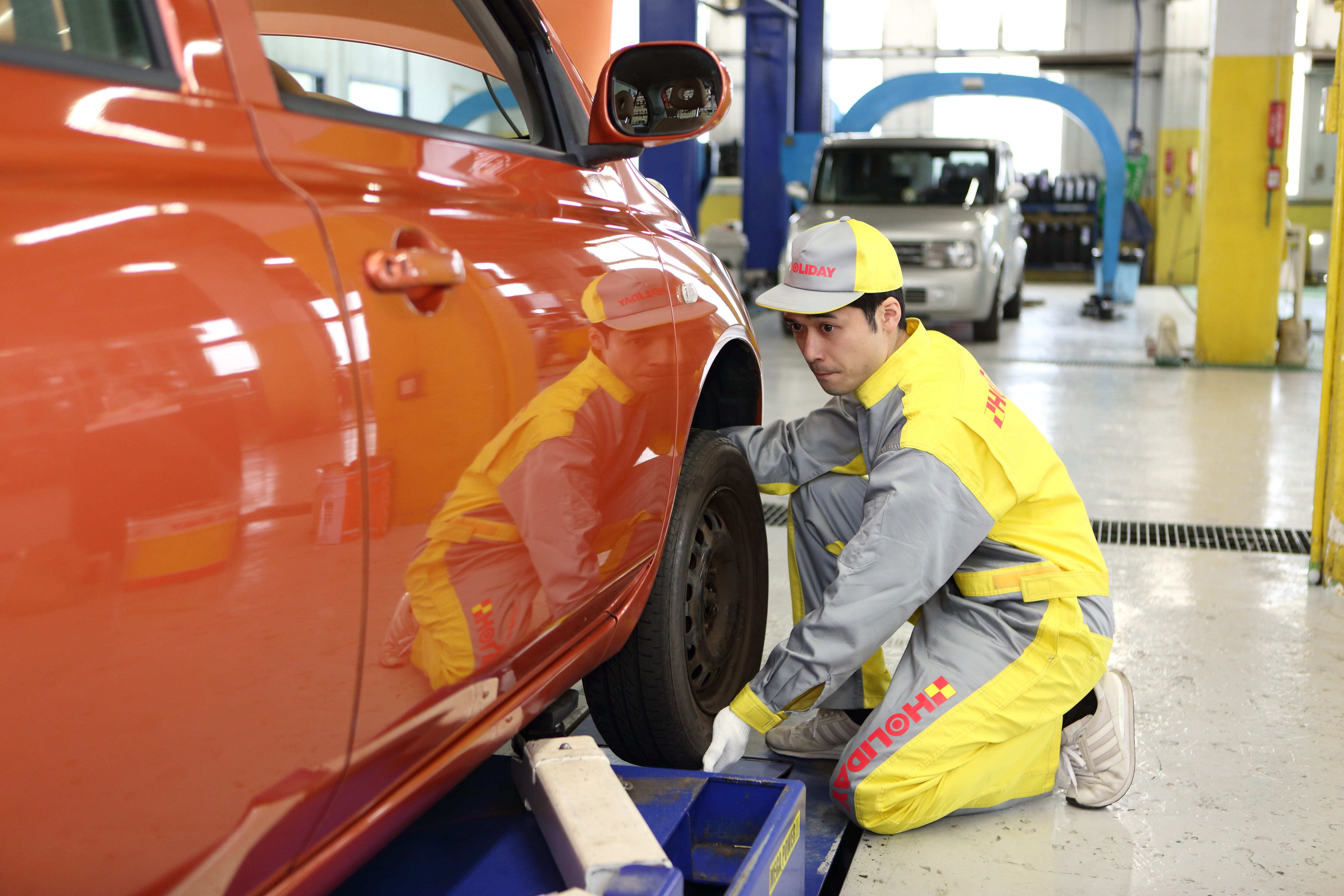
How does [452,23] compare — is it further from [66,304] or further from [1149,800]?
[1149,800]

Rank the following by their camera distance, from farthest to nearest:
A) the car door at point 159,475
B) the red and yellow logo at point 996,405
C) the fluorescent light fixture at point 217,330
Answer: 1. the red and yellow logo at point 996,405
2. the fluorescent light fixture at point 217,330
3. the car door at point 159,475

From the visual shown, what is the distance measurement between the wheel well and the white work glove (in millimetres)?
640

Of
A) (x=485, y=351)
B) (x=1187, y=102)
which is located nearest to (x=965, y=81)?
(x=1187, y=102)

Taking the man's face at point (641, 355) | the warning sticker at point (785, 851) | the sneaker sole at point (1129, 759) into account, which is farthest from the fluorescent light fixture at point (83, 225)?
the sneaker sole at point (1129, 759)

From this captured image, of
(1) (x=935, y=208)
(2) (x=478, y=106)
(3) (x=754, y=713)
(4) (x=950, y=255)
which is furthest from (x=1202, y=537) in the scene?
(1) (x=935, y=208)

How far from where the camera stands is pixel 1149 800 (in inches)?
93.4

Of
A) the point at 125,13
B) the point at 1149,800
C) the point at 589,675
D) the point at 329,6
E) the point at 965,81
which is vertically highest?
the point at 965,81

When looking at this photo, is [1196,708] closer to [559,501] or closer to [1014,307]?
[559,501]

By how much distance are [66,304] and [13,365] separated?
0.06m

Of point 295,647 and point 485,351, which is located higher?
point 485,351

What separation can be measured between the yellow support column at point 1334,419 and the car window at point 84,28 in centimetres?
347

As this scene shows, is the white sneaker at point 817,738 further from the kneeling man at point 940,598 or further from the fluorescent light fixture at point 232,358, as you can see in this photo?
the fluorescent light fixture at point 232,358

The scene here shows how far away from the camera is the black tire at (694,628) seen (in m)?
2.12

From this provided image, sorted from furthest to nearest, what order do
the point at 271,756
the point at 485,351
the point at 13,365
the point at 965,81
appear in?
1. the point at 965,81
2. the point at 485,351
3. the point at 271,756
4. the point at 13,365
